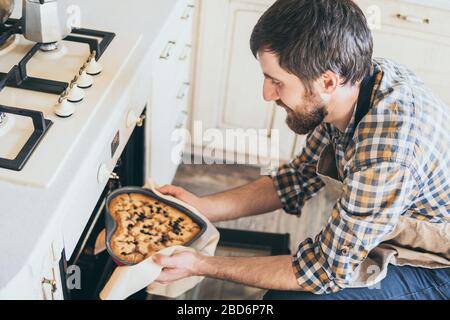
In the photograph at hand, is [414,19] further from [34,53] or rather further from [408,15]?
[34,53]

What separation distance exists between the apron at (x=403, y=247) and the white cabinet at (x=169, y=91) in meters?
0.50

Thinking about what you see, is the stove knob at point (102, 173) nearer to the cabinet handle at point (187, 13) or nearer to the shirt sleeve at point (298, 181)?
the shirt sleeve at point (298, 181)

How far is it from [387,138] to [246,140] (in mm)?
1129

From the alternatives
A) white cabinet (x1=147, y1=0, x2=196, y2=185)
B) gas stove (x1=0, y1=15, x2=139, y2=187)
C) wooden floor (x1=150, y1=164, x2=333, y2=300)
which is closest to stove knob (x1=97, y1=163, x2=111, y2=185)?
gas stove (x1=0, y1=15, x2=139, y2=187)

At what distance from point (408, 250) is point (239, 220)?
33.6 inches

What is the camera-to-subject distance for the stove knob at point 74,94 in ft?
3.47

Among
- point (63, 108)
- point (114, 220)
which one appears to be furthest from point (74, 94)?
point (114, 220)

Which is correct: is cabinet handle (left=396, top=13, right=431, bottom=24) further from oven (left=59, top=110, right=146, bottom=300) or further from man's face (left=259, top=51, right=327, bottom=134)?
oven (left=59, top=110, right=146, bottom=300)

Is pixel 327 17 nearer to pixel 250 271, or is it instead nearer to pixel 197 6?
pixel 250 271

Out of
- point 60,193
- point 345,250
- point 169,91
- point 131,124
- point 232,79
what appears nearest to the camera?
point 60,193

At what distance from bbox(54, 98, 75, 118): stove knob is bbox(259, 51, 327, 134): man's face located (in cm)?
40

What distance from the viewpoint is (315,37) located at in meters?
1.08

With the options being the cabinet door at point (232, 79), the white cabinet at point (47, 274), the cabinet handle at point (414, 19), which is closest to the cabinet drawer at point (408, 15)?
the cabinet handle at point (414, 19)
